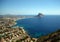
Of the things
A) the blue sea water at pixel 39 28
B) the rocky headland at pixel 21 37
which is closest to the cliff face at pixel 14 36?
the rocky headland at pixel 21 37

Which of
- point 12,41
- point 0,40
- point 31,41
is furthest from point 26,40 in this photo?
point 0,40

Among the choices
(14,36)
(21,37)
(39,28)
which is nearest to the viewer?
(21,37)

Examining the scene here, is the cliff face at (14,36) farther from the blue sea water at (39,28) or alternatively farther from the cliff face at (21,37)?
the blue sea water at (39,28)

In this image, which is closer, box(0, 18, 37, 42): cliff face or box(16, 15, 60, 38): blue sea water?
box(0, 18, 37, 42): cliff face

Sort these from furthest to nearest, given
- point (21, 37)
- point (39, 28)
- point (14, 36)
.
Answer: point (39, 28)
point (14, 36)
point (21, 37)

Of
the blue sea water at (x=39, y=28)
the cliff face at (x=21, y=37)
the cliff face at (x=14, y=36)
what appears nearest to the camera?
the cliff face at (x=21, y=37)

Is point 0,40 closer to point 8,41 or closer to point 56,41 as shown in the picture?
point 8,41

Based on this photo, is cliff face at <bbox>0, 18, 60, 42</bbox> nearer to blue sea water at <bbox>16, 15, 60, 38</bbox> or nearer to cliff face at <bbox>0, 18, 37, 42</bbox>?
cliff face at <bbox>0, 18, 37, 42</bbox>

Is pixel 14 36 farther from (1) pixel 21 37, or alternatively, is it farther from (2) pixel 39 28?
(2) pixel 39 28

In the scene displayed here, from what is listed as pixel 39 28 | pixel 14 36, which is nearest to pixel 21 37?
pixel 14 36

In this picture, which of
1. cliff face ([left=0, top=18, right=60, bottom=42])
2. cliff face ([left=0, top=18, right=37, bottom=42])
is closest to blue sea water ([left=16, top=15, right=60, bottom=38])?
cliff face ([left=0, top=18, right=37, bottom=42])

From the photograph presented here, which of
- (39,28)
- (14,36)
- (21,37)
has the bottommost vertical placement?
(39,28)
